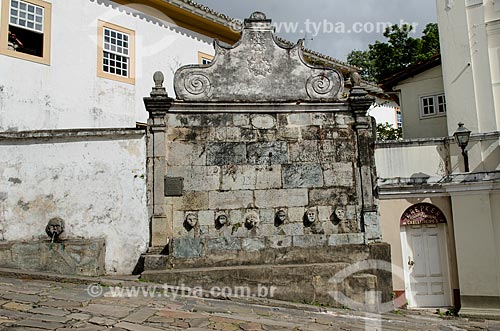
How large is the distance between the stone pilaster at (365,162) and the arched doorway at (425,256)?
244cm

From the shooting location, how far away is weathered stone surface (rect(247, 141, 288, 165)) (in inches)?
350

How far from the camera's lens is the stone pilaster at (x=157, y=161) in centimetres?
844

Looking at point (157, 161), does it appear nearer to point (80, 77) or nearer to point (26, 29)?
point (80, 77)

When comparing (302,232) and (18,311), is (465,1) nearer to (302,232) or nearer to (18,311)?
(302,232)

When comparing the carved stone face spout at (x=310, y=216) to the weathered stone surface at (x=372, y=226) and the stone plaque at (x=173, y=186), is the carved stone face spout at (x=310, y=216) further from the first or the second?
the stone plaque at (x=173, y=186)

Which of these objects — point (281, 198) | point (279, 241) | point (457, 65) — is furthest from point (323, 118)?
point (457, 65)

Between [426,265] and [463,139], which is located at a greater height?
[463,139]

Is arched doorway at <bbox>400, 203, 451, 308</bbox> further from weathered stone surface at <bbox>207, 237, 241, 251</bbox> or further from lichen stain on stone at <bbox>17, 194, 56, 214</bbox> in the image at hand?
lichen stain on stone at <bbox>17, 194, 56, 214</bbox>

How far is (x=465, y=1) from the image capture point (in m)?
12.4

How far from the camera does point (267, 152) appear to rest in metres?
8.93

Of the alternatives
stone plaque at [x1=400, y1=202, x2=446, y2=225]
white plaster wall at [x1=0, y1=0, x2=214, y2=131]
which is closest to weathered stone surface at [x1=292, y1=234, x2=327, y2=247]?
stone plaque at [x1=400, y1=202, x2=446, y2=225]

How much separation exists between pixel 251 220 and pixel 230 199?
0.56m

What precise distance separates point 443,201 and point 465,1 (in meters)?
5.63

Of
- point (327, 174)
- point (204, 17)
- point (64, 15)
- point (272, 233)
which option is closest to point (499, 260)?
point (327, 174)
